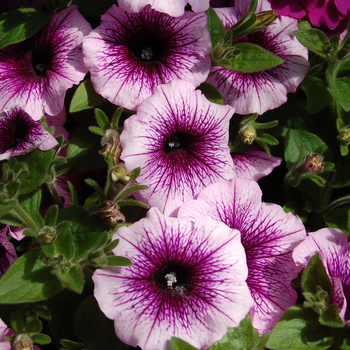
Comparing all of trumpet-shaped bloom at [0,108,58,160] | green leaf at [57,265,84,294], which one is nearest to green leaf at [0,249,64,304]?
green leaf at [57,265,84,294]

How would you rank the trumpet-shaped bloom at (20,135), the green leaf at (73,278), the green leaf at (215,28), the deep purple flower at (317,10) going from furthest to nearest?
the deep purple flower at (317,10)
the green leaf at (215,28)
the trumpet-shaped bloom at (20,135)
the green leaf at (73,278)

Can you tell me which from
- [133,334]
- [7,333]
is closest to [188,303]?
[133,334]

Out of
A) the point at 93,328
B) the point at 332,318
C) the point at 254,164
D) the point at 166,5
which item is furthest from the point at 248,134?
the point at 93,328

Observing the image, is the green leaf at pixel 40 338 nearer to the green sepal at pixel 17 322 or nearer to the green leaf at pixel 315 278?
the green sepal at pixel 17 322

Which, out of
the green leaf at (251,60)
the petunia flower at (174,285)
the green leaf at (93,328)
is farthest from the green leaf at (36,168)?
the green leaf at (251,60)

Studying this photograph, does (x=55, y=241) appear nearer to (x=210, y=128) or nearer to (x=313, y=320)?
(x=210, y=128)

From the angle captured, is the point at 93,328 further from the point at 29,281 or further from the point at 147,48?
the point at 147,48
